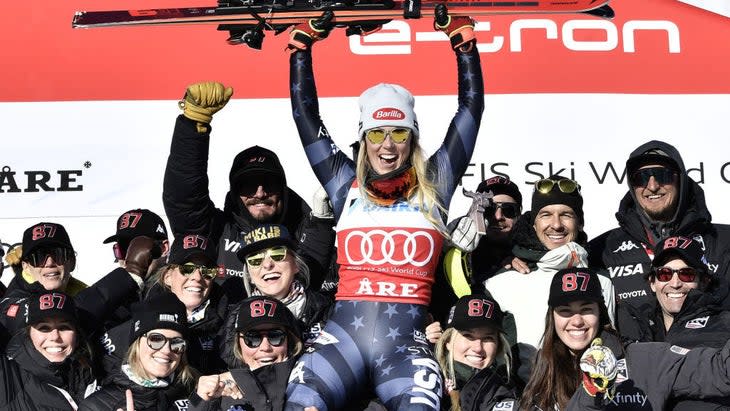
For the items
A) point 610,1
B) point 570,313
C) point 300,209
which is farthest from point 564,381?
point 610,1

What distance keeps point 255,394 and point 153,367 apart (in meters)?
0.51

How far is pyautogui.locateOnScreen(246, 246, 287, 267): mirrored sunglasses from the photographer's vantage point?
19.0ft

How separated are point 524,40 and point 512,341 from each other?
320 centimetres

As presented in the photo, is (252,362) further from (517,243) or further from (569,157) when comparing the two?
(569,157)

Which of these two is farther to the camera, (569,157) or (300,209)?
(569,157)

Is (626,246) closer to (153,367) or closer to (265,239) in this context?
(265,239)

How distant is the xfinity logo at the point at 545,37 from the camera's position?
27.2 ft

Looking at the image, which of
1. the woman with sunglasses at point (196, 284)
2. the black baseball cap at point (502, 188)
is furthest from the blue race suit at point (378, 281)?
the black baseball cap at point (502, 188)

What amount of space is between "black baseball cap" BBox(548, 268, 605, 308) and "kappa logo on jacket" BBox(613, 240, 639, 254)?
1.03 metres

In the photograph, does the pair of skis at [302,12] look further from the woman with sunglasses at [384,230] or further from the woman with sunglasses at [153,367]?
the woman with sunglasses at [153,367]

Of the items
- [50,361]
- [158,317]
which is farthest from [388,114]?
→ [50,361]

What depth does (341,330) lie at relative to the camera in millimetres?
5301

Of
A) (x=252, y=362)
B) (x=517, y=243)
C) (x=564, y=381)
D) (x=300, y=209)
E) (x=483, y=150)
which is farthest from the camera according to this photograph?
(x=483, y=150)

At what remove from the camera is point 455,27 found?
5648 mm
